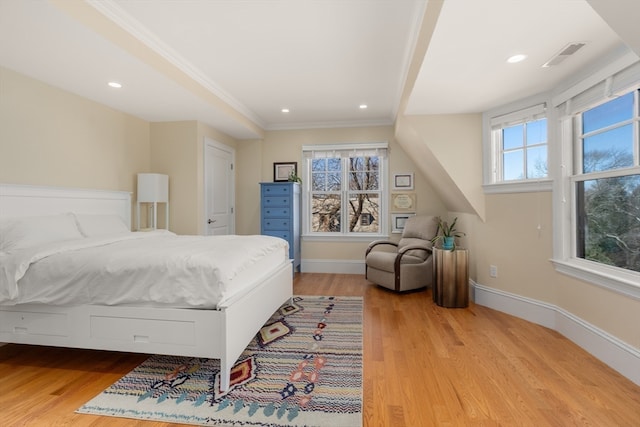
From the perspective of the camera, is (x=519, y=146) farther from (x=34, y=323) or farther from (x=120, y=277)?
(x=34, y=323)

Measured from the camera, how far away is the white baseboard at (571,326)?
204cm

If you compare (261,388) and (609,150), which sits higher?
(609,150)

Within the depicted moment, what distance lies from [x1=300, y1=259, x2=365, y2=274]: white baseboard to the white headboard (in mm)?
2677

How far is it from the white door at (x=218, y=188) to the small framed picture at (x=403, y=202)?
2642 mm

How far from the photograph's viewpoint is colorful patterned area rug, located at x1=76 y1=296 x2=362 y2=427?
1671mm

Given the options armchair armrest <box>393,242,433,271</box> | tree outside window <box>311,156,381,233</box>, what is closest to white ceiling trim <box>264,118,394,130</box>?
tree outside window <box>311,156,381,233</box>

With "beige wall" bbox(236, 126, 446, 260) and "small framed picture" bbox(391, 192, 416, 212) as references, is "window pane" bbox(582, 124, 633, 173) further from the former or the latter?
"beige wall" bbox(236, 126, 446, 260)


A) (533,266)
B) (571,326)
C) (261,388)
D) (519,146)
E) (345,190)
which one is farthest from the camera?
(345,190)

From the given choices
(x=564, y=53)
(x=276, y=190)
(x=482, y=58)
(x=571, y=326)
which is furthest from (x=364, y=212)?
(x=564, y=53)

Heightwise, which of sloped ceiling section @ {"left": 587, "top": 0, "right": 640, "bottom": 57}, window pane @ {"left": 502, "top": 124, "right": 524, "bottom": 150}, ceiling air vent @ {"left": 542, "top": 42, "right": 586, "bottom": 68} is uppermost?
ceiling air vent @ {"left": 542, "top": 42, "right": 586, "bottom": 68}

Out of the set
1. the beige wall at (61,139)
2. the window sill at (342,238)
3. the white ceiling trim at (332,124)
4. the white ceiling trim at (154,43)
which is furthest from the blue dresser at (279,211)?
the beige wall at (61,139)

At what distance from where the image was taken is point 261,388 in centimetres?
192

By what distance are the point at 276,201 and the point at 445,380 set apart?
3.39 meters

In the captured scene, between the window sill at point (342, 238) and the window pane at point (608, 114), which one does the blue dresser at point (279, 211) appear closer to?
the window sill at point (342, 238)
